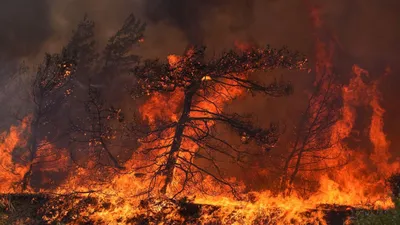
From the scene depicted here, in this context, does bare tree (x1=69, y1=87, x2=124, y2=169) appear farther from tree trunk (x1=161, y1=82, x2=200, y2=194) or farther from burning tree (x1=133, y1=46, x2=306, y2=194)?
burning tree (x1=133, y1=46, x2=306, y2=194)

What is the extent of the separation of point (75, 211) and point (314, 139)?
16.7m

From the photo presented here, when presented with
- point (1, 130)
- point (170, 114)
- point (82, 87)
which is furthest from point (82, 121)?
point (170, 114)

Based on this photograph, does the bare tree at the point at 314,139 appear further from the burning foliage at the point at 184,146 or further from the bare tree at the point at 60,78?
the bare tree at the point at 60,78

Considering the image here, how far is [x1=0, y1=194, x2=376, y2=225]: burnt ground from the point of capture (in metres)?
12.8

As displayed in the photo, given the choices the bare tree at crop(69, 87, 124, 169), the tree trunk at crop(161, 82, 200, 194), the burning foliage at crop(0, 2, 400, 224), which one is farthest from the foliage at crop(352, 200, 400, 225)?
the bare tree at crop(69, 87, 124, 169)

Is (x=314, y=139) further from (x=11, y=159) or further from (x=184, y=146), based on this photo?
(x=11, y=159)

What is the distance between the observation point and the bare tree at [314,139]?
2372 centimetres

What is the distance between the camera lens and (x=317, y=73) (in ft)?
94.6

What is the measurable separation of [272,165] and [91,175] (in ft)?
37.7

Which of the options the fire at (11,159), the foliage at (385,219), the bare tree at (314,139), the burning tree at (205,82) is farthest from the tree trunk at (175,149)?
the fire at (11,159)

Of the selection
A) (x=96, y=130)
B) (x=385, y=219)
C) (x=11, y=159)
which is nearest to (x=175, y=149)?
(x=96, y=130)

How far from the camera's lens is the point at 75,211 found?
13.3 meters

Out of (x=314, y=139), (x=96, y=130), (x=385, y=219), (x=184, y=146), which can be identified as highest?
(x=314, y=139)

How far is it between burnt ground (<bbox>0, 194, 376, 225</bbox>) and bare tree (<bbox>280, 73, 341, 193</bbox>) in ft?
28.5
